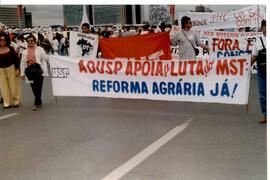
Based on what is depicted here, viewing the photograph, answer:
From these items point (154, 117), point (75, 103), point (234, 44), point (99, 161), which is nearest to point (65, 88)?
point (75, 103)

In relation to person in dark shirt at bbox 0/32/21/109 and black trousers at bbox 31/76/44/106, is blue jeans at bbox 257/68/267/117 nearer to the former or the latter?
black trousers at bbox 31/76/44/106

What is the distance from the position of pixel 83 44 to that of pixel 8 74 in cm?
250

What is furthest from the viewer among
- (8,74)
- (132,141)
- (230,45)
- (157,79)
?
(230,45)

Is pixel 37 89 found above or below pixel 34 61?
below

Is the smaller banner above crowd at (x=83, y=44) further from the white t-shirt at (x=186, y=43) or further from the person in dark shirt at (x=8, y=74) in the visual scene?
the white t-shirt at (x=186, y=43)

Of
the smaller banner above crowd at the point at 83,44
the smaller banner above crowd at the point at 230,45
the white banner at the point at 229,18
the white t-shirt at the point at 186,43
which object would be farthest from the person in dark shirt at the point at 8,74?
the white banner at the point at 229,18

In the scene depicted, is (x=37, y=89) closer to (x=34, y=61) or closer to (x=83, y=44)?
(x=34, y=61)

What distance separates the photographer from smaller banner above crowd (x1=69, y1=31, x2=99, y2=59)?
1114 centimetres

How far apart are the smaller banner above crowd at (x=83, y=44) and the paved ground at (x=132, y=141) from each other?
7.12 feet

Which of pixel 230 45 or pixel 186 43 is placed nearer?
pixel 186 43

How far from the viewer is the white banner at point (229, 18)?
15.0m

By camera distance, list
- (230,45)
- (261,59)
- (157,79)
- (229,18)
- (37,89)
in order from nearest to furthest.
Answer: (261,59) < (157,79) < (37,89) < (230,45) < (229,18)

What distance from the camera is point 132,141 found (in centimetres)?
638

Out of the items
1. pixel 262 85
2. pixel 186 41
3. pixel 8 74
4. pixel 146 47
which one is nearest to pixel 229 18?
pixel 146 47
